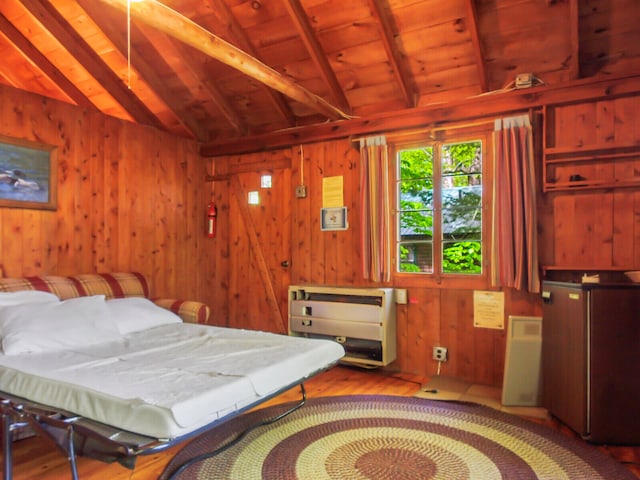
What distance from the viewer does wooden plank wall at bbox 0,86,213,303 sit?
3.46 metres

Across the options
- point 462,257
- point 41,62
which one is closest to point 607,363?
point 462,257

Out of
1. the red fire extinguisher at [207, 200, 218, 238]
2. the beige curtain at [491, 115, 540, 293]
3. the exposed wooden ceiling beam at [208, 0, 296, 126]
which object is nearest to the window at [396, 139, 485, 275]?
the beige curtain at [491, 115, 540, 293]

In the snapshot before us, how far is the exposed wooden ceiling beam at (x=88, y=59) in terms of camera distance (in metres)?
3.61

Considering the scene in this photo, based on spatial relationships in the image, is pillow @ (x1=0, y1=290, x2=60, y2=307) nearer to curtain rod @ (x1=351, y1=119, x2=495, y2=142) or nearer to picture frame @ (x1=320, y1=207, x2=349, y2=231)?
picture frame @ (x1=320, y1=207, x2=349, y2=231)

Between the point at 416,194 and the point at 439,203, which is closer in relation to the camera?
the point at 439,203

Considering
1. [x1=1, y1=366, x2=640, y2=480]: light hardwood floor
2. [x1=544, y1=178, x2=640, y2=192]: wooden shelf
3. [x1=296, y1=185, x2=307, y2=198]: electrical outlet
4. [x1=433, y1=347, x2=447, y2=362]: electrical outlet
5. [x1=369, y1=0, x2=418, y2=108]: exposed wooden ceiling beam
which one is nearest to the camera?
[x1=1, y1=366, x2=640, y2=480]: light hardwood floor

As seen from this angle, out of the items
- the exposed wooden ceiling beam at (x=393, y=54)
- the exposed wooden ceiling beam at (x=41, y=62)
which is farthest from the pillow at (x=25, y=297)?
the exposed wooden ceiling beam at (x=393, y=54)

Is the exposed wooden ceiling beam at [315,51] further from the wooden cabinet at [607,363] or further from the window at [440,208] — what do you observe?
the wooden cabinet at [607,363]

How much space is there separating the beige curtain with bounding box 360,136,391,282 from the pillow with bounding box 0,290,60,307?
8.46ft

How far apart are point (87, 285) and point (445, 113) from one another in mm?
3414

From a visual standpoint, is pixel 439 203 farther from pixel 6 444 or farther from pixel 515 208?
pixel 6 444

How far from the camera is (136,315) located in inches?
124

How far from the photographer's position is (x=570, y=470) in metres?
2.15

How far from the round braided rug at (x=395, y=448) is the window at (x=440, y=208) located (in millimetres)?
1283
